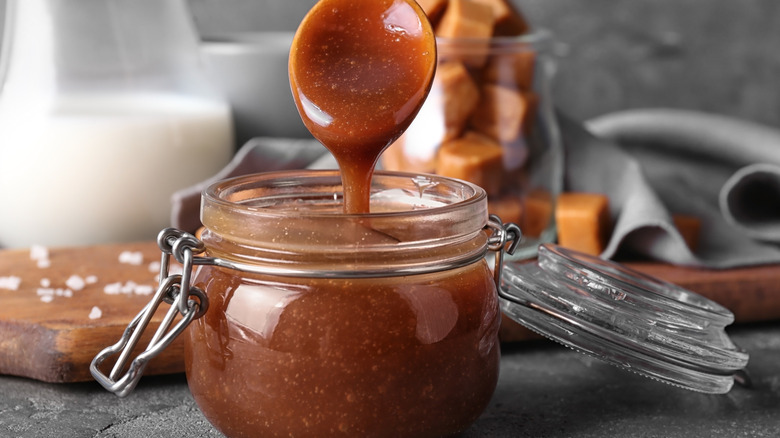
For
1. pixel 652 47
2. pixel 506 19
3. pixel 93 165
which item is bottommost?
pixel 93 165

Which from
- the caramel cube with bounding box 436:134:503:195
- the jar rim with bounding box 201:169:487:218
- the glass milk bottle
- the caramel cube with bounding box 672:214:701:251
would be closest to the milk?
the glass milk bottle

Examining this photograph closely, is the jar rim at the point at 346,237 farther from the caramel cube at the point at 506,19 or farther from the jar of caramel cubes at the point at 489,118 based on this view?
the caramel cube at the point at 506,19

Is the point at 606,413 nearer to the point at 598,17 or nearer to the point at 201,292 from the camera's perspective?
the point at 201,292

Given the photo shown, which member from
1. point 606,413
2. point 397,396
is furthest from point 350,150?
point 606,413

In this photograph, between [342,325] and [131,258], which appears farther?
[131,258]

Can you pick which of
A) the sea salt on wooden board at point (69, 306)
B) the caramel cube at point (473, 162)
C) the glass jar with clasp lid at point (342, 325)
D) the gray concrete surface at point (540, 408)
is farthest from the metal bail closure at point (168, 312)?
the caramel cube at point (473, 162)

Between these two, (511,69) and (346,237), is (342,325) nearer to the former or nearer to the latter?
(346,237)

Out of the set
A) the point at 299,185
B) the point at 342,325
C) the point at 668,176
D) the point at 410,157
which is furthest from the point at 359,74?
the point at 668,176
